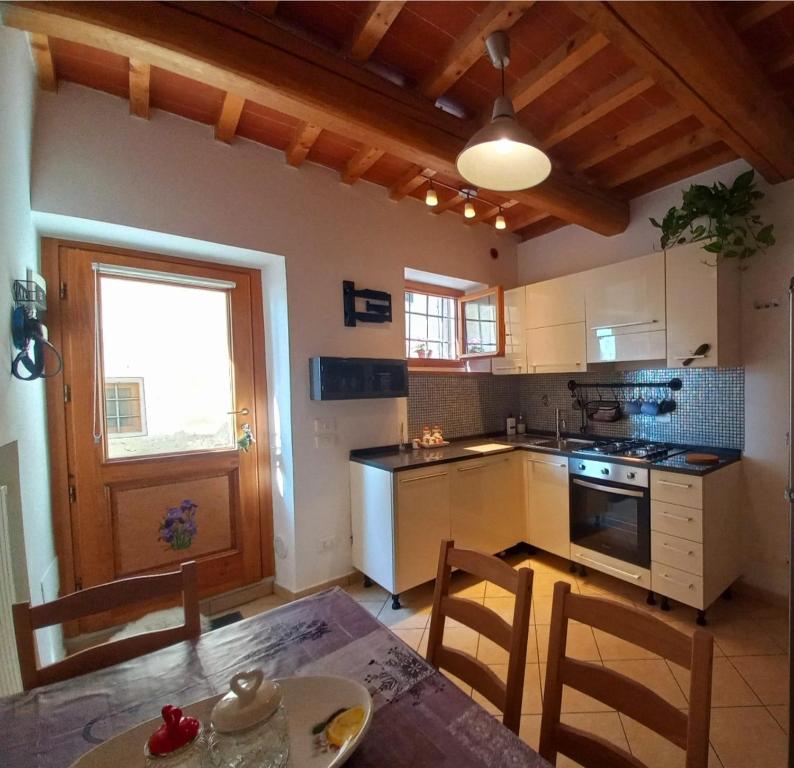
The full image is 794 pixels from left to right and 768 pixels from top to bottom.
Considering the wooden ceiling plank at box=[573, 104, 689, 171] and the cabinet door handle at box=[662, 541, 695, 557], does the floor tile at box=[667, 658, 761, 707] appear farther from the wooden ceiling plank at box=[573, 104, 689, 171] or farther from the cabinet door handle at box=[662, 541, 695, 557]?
the wooden ceiling plank at box=[573, 104, 689, 171]

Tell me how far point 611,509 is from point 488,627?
5.94 feet

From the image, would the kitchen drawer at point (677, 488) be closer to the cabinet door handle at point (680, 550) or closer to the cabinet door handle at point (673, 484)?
the cabinet door handle at point (673, 484)

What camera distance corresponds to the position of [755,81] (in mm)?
1675

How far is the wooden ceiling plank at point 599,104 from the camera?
1.75m

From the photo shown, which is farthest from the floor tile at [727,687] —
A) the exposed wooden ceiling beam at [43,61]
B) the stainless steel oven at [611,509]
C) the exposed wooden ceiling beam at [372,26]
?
the exposed wooden ceiling beam at [43,61]

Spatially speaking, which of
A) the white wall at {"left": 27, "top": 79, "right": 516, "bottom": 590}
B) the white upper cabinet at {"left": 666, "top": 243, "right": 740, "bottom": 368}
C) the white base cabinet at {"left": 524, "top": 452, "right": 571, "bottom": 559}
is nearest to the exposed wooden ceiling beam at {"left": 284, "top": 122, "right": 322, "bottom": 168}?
the white wall at {"left": 27, "top": 79, "right": 516, "bottom": 590}

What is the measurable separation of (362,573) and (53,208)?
102 inches

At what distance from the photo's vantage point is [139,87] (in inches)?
68.3

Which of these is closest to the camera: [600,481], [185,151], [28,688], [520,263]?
[28,688]

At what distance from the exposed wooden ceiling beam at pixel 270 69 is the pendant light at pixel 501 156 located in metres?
0.17

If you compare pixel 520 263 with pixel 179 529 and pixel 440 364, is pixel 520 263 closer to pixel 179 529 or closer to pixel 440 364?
pixel 440 364

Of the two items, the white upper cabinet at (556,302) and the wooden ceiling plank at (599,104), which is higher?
the wooden ceiling plank at (599,104)

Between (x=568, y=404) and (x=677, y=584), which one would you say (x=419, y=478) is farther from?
(x=568, y=404)

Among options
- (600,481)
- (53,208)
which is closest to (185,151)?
(53,208)
